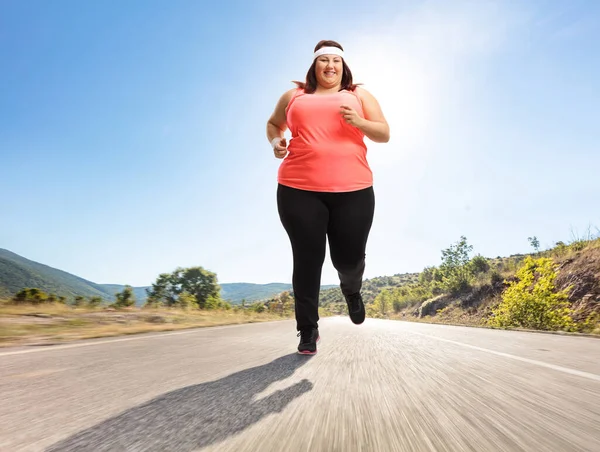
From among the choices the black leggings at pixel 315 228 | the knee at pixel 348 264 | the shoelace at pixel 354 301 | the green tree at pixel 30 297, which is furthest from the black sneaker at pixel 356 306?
the green tree at pixel 30 297

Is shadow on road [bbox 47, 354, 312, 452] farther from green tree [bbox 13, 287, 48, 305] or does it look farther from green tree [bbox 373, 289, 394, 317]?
green tree [bbox 373, 289, 394, 317]

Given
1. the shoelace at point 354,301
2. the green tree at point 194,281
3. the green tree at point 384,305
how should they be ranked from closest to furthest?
the shoelace at point 354,301, the green tree at point 384,305, the green tree at point 194,281

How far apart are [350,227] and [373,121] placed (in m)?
0.99

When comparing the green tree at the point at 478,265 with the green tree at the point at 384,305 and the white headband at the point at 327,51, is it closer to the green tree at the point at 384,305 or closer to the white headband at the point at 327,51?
the green tree at the point at 384,305

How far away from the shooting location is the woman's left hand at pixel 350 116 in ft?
9.72

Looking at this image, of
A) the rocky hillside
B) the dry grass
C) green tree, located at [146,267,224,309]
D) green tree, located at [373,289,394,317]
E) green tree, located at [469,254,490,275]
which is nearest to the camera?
the dry grass

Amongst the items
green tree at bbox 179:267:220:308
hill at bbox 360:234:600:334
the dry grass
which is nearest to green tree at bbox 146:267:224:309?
green tree at bbox 179:267:220:308

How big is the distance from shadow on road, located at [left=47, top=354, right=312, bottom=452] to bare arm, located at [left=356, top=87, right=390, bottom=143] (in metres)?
2.08

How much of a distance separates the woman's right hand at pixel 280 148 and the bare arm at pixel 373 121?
0.69 meters

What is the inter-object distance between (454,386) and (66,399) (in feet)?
5.73

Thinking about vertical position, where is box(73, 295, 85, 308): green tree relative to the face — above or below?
below

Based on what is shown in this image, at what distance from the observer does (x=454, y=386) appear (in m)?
1.80

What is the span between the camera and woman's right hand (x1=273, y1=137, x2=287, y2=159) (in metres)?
3.26

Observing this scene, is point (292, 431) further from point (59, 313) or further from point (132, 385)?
point (59, 313)
